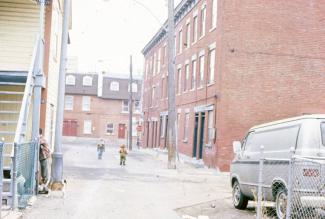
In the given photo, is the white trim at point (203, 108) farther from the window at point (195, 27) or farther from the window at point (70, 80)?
the window at point (70, 80)

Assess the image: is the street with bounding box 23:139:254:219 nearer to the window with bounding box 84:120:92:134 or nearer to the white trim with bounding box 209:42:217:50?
the white trim with bounding box 209:42:217:50

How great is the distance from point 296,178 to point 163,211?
3.78 meters

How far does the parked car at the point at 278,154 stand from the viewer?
9984mm

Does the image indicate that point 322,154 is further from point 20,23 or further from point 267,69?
point 267,69

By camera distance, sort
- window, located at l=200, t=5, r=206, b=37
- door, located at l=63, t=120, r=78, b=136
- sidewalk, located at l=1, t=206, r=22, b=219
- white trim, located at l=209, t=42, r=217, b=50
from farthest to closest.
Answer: door, located at l=63, t=120, r=78, b=136 → window, located at l=200, t=5, r=206, b=37 → white trim, located at l=209, t=42, r=217, b=50 → sidewalk, located at l=1, t=206, r=22, b=219

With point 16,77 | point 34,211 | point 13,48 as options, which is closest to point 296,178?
point 34,211

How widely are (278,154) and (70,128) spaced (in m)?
63.9

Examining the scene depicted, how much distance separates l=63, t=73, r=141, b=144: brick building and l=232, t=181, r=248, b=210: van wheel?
58865 mm

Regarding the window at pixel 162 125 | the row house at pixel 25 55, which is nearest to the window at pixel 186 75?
the window at pixel 162 125

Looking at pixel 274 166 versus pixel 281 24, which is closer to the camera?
pixel 274 166

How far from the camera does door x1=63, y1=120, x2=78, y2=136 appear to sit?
7306 cm

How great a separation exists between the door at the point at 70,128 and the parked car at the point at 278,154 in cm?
6113

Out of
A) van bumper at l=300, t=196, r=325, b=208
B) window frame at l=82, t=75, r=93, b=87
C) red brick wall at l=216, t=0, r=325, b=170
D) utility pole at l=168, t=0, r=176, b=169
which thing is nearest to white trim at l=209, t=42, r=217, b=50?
red brick wall at l=216, t=0, r=325, b=170

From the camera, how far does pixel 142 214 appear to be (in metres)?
11.7
